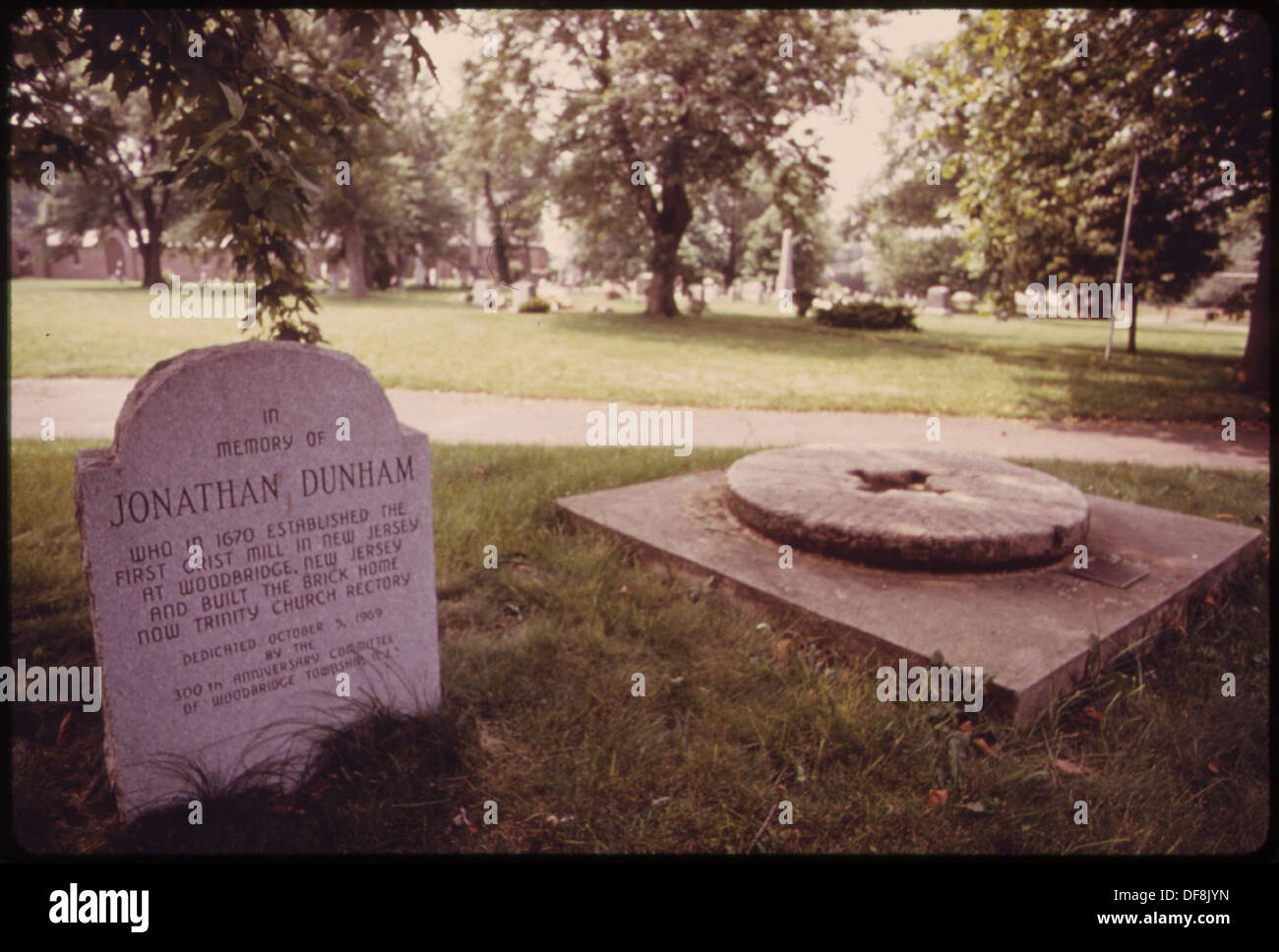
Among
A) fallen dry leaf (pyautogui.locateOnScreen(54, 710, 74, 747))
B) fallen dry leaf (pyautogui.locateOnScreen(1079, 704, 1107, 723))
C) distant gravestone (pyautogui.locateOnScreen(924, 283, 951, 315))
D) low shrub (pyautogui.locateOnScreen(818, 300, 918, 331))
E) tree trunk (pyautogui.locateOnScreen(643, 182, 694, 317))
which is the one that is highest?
tree trunk (pyautogui.locateOnScreen(643, 182, 694, 317))

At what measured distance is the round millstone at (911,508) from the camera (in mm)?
3604

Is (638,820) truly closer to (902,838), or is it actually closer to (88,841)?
(902,838)

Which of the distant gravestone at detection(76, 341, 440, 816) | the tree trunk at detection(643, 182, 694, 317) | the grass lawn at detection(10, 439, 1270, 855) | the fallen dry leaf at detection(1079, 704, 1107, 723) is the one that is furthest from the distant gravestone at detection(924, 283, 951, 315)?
the distant gravestone at detection(76, 341, 440, 816)

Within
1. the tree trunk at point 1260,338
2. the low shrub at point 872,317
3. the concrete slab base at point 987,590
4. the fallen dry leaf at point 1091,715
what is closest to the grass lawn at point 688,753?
the fallen dry leaf at point 1091,715

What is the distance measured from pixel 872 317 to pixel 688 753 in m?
21.2

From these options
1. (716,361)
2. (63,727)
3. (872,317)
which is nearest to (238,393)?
(63,727)

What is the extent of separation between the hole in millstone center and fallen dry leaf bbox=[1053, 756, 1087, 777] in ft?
6.50

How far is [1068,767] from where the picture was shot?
268 cm

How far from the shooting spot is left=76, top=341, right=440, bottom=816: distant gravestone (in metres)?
2.31

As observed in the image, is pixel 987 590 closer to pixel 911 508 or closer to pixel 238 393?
pixel 911 508

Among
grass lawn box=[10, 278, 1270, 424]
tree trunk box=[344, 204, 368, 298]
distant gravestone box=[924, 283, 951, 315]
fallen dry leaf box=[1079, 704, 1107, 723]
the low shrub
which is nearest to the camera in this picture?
fallen dry leaf box=[1079, 704, 1107, 723]

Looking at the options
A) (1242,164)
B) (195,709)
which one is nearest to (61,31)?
(195,709)

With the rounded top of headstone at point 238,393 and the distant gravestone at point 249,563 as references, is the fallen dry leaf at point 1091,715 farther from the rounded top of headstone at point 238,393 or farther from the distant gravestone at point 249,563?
the rounded top of headstone at point 238,393

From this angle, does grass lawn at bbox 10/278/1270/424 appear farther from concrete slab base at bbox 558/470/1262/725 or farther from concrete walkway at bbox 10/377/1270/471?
concrete slab base at bbox 558/470/1262/725
